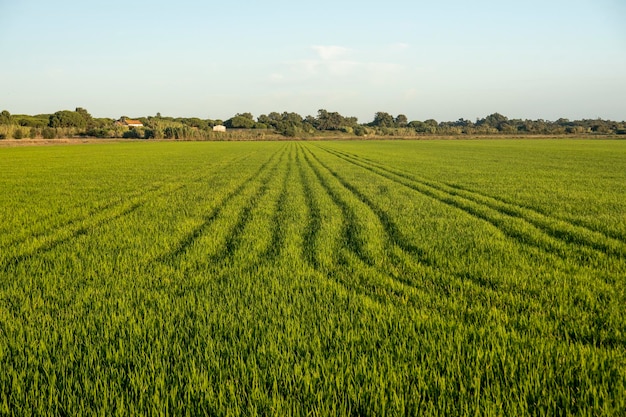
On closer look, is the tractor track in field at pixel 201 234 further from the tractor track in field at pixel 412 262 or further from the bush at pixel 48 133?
the bush at pixel 48 133

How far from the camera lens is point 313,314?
16.3 feet

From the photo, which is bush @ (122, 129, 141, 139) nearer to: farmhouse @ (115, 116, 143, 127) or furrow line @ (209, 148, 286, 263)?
farmhouse @ (115, 116, 143, 127)

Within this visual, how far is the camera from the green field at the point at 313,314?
3.27m

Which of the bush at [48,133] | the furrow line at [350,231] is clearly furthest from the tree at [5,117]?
the furrow line at [350,231]

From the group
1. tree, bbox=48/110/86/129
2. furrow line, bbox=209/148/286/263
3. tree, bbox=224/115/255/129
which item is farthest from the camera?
tree, bbox=224/115/255/129

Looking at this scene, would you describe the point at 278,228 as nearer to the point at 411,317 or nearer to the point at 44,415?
the point at 411,317

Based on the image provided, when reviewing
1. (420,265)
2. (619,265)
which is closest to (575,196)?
(619,265)

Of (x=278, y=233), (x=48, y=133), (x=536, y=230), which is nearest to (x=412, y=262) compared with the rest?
(x=278, y=233)

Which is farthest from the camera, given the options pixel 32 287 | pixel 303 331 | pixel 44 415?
pixel 32 287

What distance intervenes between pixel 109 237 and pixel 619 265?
405 inches

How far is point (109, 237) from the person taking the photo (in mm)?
9250

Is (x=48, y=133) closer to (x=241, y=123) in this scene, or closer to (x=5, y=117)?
(x=5, y=117)

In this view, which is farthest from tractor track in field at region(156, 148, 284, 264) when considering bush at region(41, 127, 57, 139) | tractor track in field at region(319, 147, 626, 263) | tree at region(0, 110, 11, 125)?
tree at region(0, 110, 11, 125)

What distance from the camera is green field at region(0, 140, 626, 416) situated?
327cm
